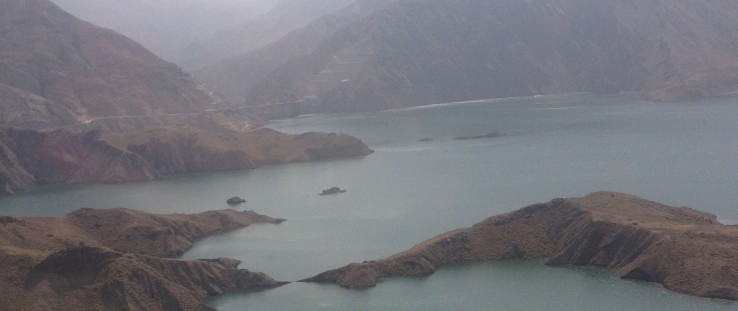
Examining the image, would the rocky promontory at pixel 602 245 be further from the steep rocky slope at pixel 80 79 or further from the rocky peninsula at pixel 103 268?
the steep rocky slope at pixel 80 79

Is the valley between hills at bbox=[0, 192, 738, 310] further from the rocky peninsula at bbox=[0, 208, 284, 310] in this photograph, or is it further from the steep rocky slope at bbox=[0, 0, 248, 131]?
the steep rocky slope at bbox=[0, 0, 248, 131]

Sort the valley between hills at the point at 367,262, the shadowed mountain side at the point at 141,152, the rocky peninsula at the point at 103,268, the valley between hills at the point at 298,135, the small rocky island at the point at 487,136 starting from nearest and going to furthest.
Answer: the rocky peninsula at the point at 103,268
the valley between hills at the point at 367,262
the valley between hills at the point at 298,135
the shadowed mountain side at the point at 141,152
the small rocky island at the point at 487,136

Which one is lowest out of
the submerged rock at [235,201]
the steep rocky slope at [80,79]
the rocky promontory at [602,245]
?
the rocky promontory at [602,245]

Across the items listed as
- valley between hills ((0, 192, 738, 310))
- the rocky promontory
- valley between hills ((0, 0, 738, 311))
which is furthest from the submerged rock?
the rocky promontory

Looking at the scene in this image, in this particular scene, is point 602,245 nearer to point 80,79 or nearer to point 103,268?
point 103,268

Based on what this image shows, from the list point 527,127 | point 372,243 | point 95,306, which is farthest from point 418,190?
point 527,127

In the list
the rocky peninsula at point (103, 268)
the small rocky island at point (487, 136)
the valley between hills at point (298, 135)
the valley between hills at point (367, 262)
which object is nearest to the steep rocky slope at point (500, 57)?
the valley between hills at point (298, 135)

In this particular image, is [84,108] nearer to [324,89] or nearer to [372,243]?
[324,89]

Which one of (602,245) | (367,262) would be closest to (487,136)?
(602,245)
